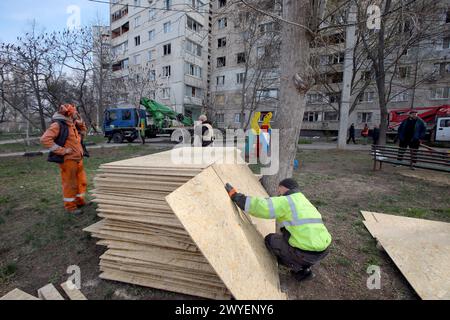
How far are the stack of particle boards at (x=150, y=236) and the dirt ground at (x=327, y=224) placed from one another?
0.14m

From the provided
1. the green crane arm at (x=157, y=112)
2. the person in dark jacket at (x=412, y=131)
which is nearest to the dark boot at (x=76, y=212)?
the person in dark jacket at (x=412, y=131)

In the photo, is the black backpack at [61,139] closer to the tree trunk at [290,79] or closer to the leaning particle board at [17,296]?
the leaning particle board at [17,296]

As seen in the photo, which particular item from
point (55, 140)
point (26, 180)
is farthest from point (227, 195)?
point (26, 180)

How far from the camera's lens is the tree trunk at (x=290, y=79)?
121 inches

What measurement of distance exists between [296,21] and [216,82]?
1222 inches

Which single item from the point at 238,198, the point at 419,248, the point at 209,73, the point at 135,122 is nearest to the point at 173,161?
the point at 238,198

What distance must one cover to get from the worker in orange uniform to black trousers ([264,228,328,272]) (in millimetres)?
3307

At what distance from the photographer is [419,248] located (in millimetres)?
2826

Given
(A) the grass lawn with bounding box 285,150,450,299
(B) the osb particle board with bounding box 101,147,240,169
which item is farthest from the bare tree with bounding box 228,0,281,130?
(A) the grass lawn with bounding box 285,150,450,299

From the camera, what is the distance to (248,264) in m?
1.84

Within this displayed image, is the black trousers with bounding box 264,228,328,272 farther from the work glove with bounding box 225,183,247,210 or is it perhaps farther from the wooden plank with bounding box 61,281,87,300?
the wooden plank with bounding box 61,281,87,300
